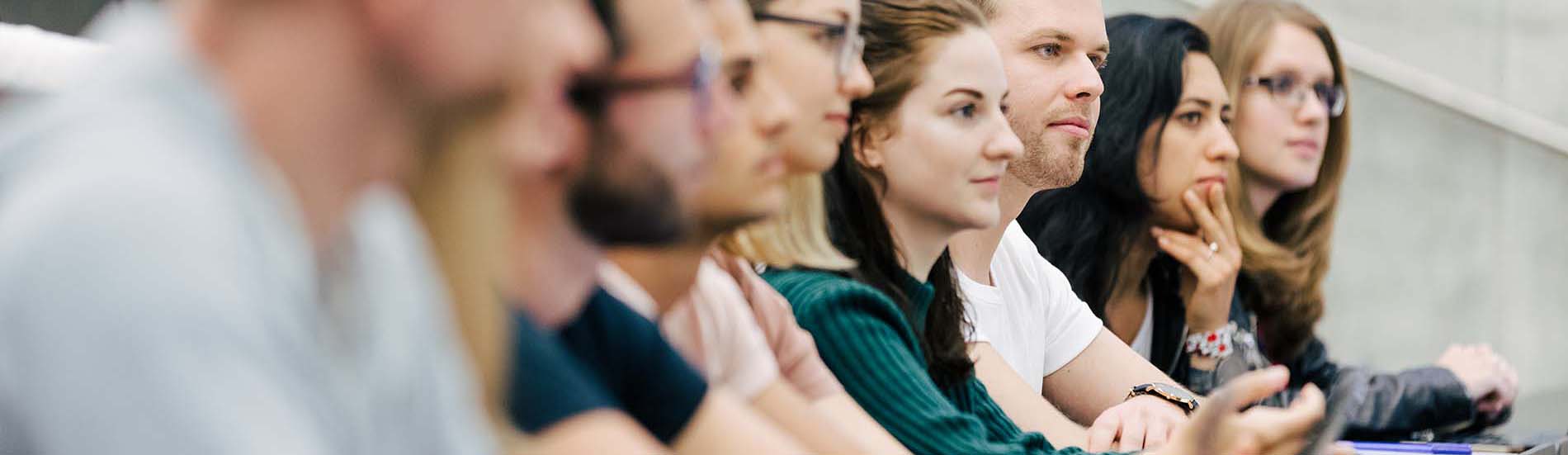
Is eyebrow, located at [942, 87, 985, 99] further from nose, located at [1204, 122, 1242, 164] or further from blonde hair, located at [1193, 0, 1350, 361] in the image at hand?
blonde hair, located at [1193, 0, 1350, 361]

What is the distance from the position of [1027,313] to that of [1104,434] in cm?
31

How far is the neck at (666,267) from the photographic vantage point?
1446mm

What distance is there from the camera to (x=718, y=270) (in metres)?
1.66

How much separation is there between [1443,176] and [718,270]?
4.20m

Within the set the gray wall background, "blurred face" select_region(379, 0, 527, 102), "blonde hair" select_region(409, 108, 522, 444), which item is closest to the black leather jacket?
the gray wall background

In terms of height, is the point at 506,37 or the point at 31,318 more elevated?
the point at 506,37

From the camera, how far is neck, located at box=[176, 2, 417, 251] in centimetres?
62

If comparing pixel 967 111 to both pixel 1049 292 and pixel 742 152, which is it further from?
pixel 742 152

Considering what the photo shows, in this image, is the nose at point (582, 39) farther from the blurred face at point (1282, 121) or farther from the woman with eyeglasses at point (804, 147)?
the blurred face at point (1282, 121)

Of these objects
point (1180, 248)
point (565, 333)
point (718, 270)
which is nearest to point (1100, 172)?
point (1180, 248)

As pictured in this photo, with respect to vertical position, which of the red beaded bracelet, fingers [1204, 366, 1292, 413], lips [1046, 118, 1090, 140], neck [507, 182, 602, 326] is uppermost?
lips [1046, 118, 1090, 140]

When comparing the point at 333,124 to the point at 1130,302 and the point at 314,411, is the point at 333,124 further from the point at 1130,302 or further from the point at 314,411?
the point at 1130,302

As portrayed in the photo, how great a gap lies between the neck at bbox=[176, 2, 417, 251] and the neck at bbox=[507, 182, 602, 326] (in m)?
0.35

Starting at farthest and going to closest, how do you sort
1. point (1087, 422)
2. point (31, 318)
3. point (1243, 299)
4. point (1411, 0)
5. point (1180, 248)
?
point (1411, 0), point (1243, 299), point (1180, 248), point (1087, 422), point (31, 318)
